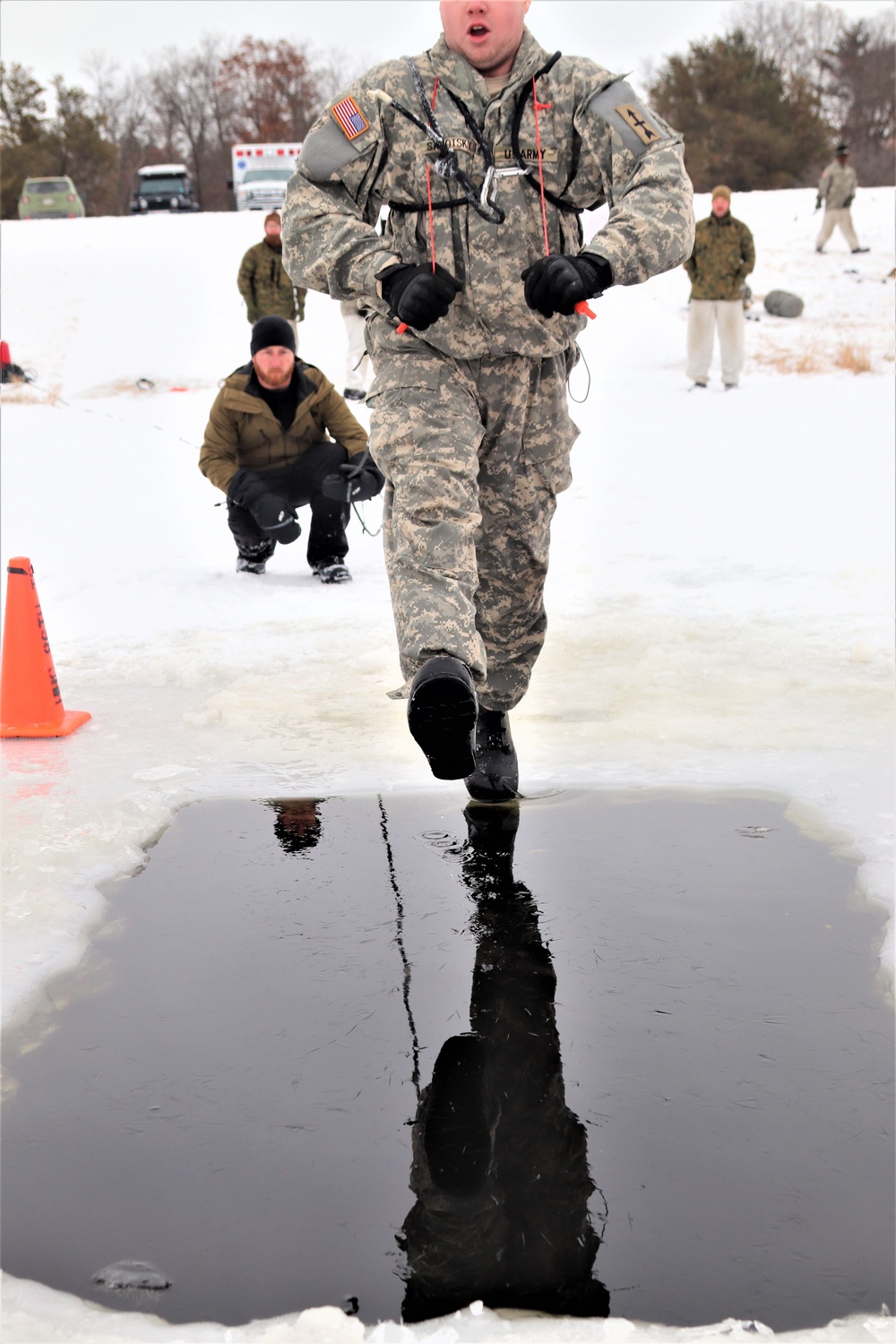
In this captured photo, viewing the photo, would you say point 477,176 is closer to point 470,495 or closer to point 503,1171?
point 470,495

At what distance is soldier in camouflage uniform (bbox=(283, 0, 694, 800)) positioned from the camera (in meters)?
2.77

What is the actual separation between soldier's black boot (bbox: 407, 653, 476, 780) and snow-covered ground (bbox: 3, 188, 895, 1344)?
0.82 metres

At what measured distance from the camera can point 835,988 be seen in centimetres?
232

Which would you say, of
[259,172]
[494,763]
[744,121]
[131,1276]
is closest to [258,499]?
[494,763]

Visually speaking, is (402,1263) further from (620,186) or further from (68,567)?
(68,567)

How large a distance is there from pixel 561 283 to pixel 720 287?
9794 mm

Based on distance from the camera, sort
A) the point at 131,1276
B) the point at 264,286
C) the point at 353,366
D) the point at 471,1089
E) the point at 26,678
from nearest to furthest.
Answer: the point at 131,1276 → the point at 471,1089 → the point at 26,678 → the point at 264,286 → the point at 353,366

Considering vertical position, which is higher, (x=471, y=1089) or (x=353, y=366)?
(x=353, y=366)

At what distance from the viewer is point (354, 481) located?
21.3ft

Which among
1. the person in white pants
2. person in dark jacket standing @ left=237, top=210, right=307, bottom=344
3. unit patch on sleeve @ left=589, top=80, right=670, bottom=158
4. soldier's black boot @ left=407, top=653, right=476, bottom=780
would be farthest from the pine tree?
soldier's black boot @ left=407, top=653, right=476, bottom=780

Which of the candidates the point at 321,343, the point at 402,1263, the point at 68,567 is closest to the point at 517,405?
the point at 402,1263

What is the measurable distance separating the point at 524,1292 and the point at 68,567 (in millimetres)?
5778

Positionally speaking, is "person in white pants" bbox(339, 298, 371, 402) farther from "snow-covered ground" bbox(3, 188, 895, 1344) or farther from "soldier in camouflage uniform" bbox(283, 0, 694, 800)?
"soldier in camouflage uniform" bbox(283, 0, 694, 800)

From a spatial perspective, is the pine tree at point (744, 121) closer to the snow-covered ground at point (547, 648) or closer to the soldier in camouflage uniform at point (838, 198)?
the soldier in camouflage uniform at point (838, 198)
